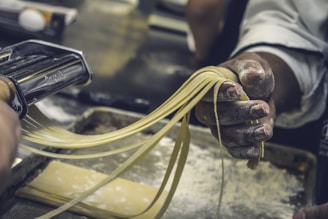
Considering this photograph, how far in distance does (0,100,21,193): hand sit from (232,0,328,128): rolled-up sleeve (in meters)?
0.54

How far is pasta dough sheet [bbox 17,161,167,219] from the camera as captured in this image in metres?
0.74

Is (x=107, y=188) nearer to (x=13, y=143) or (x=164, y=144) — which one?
(x=164, y=144)

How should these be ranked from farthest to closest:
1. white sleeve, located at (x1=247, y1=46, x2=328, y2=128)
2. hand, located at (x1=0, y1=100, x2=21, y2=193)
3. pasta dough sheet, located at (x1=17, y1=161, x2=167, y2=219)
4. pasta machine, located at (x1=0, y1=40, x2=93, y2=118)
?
white sleeve, located at (x1=247, y1=46, x2=328, y2=128) < pasta dough sheet, located at (x1=17, y1=161, x2=167, y2=219) < pasta machine, located at (x1=0, y1=40, x2=93, y2=118) < hand, located at (x1=0, y1=100, x2=21, y2=193)

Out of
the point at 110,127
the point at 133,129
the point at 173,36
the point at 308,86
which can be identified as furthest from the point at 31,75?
the point at 173,36

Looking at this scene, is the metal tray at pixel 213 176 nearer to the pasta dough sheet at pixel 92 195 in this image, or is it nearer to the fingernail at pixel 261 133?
the pasta dough sheet at pixel 92 195

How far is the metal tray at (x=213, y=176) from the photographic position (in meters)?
0.80

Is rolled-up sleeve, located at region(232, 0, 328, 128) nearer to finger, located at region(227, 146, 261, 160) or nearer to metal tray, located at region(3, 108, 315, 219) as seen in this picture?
metal tray, located at region(3, 108, 315, 219)

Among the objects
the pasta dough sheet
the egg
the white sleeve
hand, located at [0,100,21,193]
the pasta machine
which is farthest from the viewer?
the egg

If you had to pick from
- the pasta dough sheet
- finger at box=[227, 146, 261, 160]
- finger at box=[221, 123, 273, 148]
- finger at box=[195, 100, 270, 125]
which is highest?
finger at box=[195, 100, 270, 125]

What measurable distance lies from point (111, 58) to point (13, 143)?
967 millimetres

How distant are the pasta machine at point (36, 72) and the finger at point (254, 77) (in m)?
0.21

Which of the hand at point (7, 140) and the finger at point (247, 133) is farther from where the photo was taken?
the finger at point (247, 133)

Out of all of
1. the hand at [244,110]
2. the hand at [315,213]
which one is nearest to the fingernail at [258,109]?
the hand at [244,110]

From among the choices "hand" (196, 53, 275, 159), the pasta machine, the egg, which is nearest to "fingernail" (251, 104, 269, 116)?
"hand" (196, 53, 275, 159)
